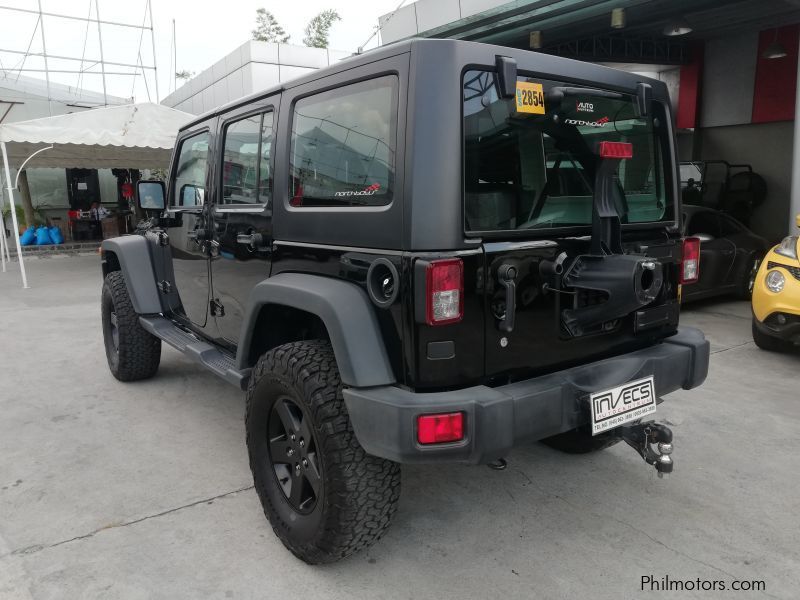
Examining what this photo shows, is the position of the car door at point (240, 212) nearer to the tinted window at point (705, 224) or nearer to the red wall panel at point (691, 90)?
the tinted window at point (705, 224)

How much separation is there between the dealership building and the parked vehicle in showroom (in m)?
2.87

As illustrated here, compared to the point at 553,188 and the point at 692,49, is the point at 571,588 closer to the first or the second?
the point at 553,188

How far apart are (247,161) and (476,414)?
182cm

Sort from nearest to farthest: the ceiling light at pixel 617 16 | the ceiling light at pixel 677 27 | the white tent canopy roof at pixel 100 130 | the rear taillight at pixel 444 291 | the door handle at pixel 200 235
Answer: the rear taillight at pixel 444 291 → the door handle at pixel 200 235 → the ceiling light at pixel 617 16 → the white tent canopy roof at pixel 100 130 → the ceiling light at pixel 677 27

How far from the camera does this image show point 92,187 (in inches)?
727

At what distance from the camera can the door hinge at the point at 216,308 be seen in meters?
3.39

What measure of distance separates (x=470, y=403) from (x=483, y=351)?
0.22 metres

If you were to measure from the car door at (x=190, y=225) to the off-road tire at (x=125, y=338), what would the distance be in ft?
1.31

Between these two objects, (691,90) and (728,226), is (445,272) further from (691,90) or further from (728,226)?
(691,90)

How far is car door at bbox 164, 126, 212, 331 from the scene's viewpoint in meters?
3.52

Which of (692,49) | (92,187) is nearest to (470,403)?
(692,49)

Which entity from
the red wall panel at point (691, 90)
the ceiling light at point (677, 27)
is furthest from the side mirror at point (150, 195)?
the red wall panel at point (691, 90)

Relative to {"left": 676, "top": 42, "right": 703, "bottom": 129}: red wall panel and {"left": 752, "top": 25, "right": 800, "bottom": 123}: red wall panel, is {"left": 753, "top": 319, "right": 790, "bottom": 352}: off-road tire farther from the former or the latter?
{"left": 676, "top": 42, "right": 703, "bottom": 129}: red wall panel

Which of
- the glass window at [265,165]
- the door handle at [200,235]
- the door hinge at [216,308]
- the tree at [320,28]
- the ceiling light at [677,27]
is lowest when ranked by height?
the door hinge at [216,308]
